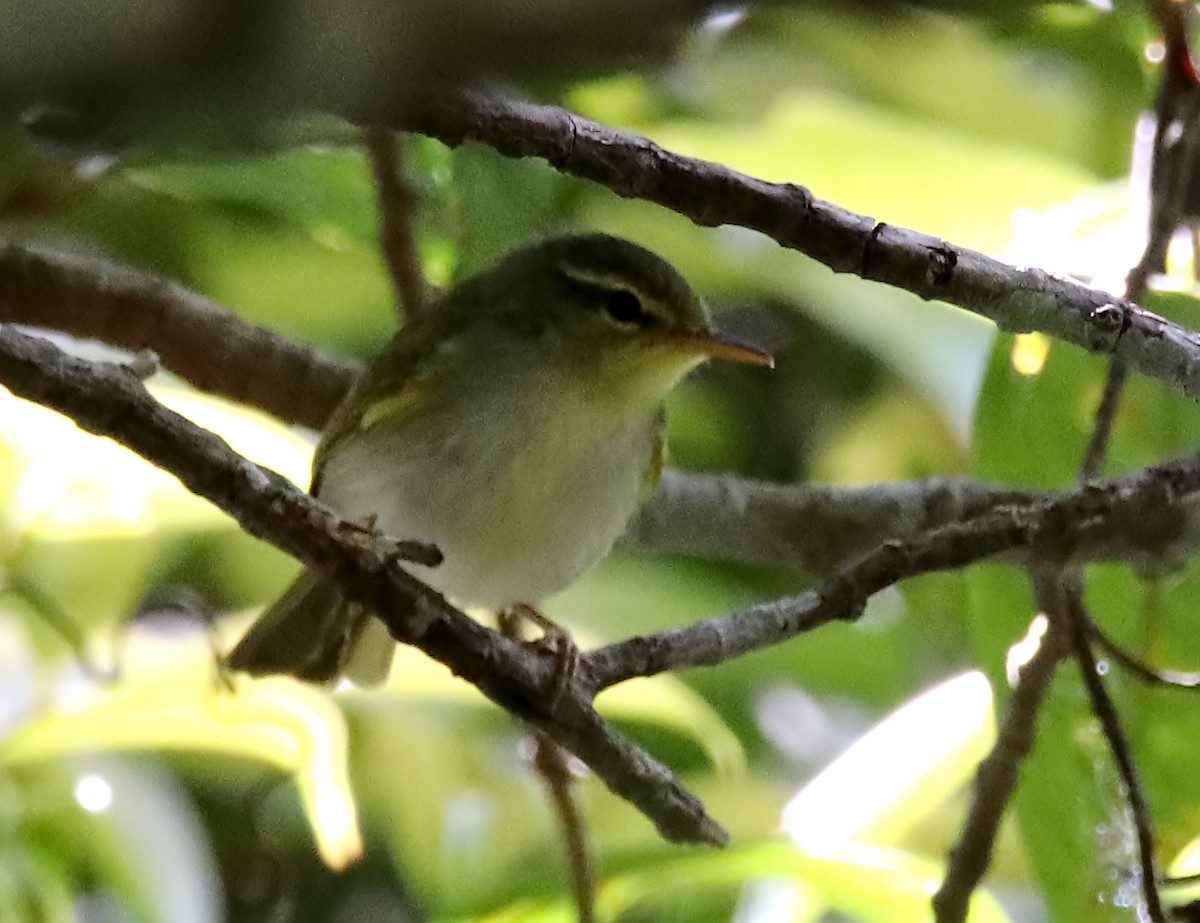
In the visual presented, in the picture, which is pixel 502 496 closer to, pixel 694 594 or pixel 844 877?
pixel 844 877

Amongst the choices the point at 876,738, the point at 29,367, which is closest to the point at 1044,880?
the point at 876,738

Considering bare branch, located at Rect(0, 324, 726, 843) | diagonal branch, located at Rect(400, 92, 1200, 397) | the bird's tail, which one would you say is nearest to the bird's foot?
bare branch, located at Rect(0, 324, 726, 843)

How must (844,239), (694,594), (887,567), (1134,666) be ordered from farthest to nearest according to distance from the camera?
1. (694,594)
2. (1134,666)
3. (887,567)
4. (844,239)

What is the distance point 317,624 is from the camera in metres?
1.08

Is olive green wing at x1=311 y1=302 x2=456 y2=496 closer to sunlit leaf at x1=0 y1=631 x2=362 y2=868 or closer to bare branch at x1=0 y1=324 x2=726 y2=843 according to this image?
sunlit leaf at x1=0 y1=631 x2=362 y2=868

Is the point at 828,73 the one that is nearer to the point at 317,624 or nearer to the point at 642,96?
the point at 642,96

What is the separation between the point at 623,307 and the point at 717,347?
0.08 metres

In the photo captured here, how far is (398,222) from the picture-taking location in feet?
3.19

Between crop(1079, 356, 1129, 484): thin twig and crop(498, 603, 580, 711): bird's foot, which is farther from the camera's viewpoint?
crop(1079, 356, 1129, 484): thin twig

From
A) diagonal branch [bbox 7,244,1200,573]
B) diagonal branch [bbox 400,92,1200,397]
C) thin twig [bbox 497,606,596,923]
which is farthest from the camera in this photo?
diagonal branch [bbox 7,244,1200,573]

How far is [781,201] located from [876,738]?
62 cm

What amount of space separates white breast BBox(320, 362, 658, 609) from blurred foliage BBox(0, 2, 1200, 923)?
0.11m

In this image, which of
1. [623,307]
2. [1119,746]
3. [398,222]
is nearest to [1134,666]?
[1119,746]

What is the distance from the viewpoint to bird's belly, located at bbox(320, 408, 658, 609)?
0.91m
